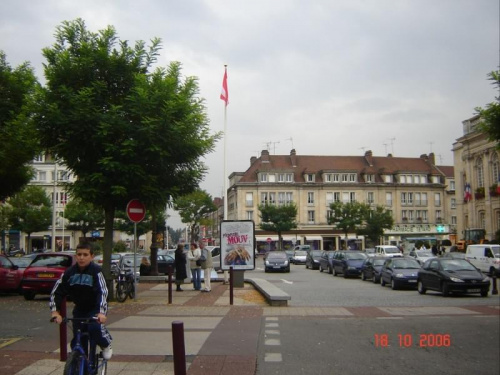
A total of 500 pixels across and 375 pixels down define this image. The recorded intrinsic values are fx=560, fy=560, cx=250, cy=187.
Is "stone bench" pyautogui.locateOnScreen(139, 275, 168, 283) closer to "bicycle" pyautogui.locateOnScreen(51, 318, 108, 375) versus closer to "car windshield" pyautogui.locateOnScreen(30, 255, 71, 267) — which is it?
"car windshield" pyautogui.locateOnScreen(30, 255, 71, 267)

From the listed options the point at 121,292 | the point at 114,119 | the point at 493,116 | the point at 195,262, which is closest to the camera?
the point at 493,116

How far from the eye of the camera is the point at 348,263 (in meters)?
32.6

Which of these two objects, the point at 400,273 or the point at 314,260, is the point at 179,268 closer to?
the point at 400,273

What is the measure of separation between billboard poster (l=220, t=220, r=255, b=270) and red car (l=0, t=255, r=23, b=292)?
24.7ft

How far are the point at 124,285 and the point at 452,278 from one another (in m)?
11.2

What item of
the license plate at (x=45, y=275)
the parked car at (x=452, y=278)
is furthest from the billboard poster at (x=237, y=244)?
the parked car at (x=452, y=278)

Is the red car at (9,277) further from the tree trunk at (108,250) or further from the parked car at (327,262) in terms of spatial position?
the parked car at (327,262)

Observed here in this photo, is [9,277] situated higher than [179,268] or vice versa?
[179,268]

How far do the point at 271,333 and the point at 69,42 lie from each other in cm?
1113

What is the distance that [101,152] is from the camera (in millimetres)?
16781

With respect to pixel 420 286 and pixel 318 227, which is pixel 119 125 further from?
pixel 318 227

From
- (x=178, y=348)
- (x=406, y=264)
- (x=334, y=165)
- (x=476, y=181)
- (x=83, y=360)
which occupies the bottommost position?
(x=406, y=264)

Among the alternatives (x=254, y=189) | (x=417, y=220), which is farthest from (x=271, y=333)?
(x=417, y=220)
